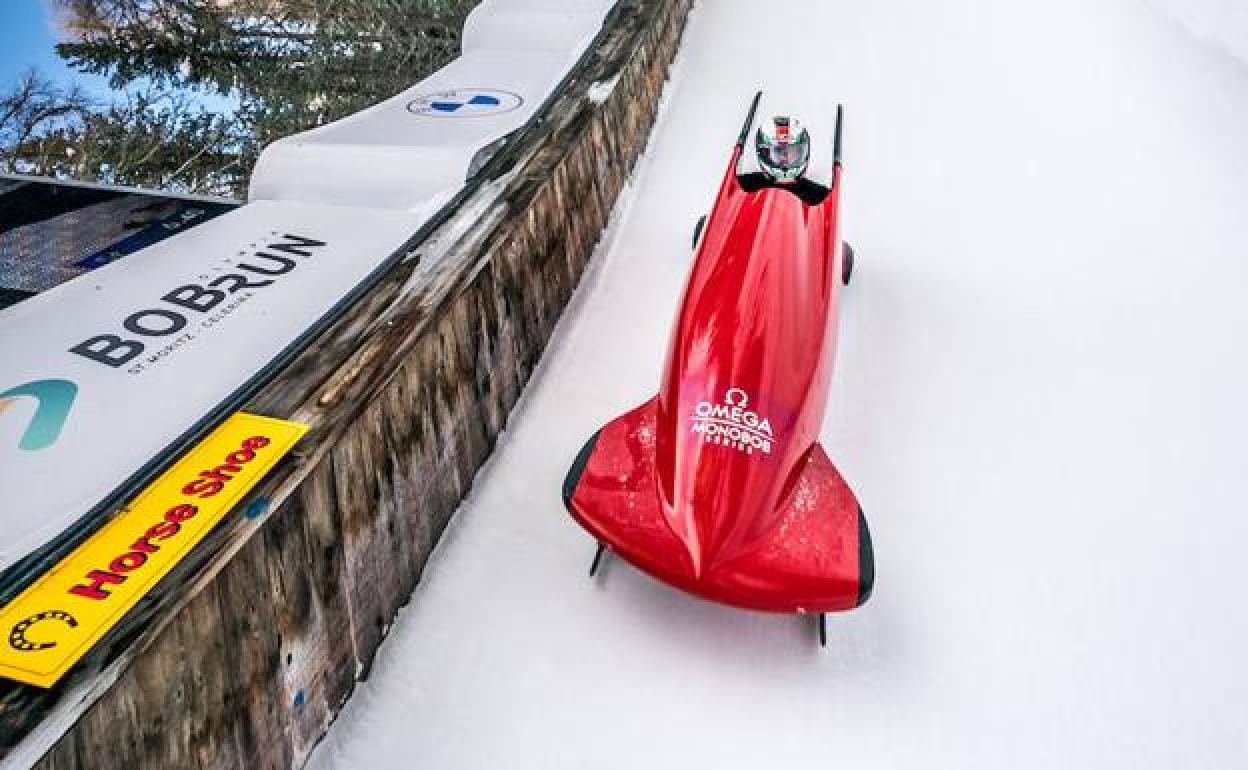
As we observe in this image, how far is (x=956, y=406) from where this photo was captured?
250cm

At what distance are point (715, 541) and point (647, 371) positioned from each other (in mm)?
1055

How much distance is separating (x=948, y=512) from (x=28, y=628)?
187 centimetres

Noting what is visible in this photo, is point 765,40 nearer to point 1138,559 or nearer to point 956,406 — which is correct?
point 956,406

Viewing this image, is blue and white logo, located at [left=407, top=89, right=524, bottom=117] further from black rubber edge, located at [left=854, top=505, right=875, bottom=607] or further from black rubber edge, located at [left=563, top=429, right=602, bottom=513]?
black rubber edge, located at [left=854, top=505, right=875, bottom=607]

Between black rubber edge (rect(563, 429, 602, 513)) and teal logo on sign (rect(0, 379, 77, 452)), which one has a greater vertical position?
teal logo on sign (rect(0, 379, 77, 452))

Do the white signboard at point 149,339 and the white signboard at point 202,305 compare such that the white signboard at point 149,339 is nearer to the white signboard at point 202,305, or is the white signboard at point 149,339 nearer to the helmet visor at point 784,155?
the white signboard at point 202,305

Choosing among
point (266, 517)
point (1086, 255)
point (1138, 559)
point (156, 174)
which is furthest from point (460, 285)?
point (156, 174)

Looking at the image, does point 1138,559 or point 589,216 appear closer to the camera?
point 1138,559

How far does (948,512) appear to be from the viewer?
2141mm

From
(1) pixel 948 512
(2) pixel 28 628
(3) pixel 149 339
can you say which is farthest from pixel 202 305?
(1) pixel 948 512

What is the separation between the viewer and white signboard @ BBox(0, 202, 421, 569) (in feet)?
5.32

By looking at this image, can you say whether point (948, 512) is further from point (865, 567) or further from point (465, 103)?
point (465, 103)

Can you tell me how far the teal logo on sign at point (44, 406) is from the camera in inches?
67.2

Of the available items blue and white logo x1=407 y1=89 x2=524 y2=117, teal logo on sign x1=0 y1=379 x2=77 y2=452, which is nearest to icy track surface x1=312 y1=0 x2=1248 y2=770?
blue and white logo x1=407 y1=89 x2=524 y2=117
